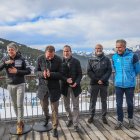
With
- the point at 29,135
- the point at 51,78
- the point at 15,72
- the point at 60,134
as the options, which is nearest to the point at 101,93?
the point at 60,134

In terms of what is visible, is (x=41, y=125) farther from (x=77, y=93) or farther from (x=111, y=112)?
(x=111, y=112)

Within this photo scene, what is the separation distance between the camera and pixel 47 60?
20.6 ft

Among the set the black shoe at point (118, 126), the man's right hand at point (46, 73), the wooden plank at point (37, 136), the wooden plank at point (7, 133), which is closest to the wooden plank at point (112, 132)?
the black shoe at point (118, 126)

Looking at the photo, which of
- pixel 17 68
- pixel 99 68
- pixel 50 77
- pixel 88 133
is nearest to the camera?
pixel 50 77

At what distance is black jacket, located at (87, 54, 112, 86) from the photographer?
7043 millimetres

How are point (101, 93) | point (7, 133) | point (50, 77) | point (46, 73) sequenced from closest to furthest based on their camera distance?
1. point (46, 73)
2. point (50, 77)
3. point (7, 133)
4. point (101, 93)

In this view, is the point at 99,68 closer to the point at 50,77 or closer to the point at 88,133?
the point at 50,77

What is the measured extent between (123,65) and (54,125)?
6.11 feet

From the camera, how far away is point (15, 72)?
6301 millimetres

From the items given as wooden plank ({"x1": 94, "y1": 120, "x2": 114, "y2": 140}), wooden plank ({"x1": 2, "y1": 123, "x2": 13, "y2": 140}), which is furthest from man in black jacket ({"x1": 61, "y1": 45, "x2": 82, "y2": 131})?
wooden plank ({"x1": 2, "y1": 123, "x2": 13, "y2": 140})

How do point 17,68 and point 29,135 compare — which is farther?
point 29,135

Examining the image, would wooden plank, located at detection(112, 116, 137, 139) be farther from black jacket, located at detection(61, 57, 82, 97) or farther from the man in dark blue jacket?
black jacket, located at detection(61, 57, 82, 97)

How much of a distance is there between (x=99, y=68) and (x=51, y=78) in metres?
1.26

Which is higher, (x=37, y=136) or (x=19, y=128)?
(x=19, y=128)
